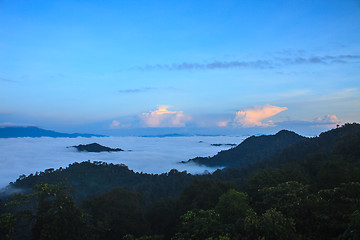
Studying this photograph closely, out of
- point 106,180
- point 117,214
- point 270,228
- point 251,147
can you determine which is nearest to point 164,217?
point 117,214

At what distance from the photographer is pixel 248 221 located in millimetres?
12617

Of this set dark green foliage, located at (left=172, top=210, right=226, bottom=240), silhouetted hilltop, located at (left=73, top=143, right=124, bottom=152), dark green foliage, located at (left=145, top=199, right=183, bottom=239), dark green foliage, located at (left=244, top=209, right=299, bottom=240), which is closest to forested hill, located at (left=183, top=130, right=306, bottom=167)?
silhouetted hilltop, located at (left=73, top=143, right=124, bottom=152)

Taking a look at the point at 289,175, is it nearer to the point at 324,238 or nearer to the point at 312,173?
the point at 312,173

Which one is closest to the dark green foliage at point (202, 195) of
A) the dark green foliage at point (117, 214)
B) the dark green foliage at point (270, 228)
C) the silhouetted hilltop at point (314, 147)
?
the dark green foliage at point (117, 214)

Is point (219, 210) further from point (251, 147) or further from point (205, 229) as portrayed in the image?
point (251, 147)

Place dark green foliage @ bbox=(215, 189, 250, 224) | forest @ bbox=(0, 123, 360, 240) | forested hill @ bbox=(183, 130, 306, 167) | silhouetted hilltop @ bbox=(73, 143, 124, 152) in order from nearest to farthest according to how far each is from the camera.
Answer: forest @ bbox=(0, 123, 360, 240) → dark green foliage @ bbox=(215, 189, 250, 224) → forested hill @ bbox=(183, 130, 306, 167) → silhouetted hilltop @ bbox=(73, 143, 124, 152)

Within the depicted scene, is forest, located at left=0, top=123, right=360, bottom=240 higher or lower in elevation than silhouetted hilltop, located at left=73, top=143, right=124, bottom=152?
higher

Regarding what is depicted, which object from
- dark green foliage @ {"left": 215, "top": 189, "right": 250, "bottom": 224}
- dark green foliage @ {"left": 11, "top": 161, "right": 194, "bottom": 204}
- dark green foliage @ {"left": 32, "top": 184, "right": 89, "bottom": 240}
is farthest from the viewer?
dark green foliage @ {"left": 11, "top": 161, "right": 194, "bottom": 204}

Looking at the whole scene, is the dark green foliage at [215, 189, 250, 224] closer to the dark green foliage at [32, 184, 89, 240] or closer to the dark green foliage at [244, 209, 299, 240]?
the dark green foliage at [244, 209, 299, 240]

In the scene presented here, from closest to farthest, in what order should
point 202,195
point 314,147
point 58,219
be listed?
point 58,219 → point 202,195 → point 314,147

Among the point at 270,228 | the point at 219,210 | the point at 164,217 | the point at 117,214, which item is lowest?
the point at 164,217

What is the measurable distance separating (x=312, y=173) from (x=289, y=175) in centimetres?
869

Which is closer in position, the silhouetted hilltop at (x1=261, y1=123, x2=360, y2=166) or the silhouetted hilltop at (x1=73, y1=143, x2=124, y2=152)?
the silhouetted hilltop at (x1=261, y1=123, x2=360, y2=166)

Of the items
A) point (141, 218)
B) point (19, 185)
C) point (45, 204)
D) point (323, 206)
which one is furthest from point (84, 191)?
point (323, 206)
